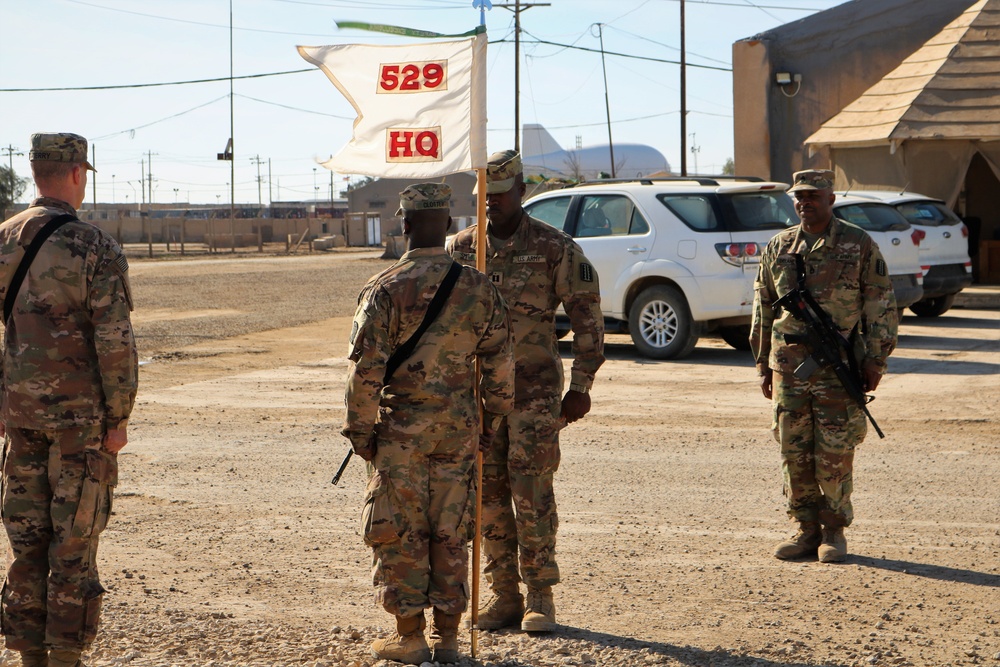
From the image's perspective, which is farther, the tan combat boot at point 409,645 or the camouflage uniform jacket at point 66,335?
the tan combat boot at point 409,645

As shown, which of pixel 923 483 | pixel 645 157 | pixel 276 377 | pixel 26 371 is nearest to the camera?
pixel 26 371

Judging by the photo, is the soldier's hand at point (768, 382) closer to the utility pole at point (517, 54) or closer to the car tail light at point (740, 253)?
the car tail light at point (740, 253)

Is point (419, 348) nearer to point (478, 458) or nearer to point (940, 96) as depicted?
point (478, 458)

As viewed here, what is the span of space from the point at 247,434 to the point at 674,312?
18.1ft

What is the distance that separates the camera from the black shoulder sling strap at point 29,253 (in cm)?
427

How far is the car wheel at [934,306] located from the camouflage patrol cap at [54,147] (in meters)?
15.1

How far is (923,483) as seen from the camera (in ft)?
24.6

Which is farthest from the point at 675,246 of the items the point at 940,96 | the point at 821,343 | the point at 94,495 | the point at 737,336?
the point at 940,96

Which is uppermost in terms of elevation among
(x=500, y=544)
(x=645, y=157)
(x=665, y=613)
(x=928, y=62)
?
(x=645, y=157)

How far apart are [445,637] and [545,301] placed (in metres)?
1.43

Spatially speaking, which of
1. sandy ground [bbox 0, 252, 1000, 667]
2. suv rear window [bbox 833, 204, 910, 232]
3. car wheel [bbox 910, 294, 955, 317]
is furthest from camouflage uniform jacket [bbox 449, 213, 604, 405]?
car wheel [bbox 910, 294, 955, 317]

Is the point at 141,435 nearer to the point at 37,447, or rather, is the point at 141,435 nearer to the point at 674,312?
the point at 37,447

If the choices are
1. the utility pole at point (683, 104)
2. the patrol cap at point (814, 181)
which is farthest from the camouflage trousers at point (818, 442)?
the utility pole at point (683, 104)

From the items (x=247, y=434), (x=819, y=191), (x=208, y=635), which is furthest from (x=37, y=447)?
(x=247, y=434)
